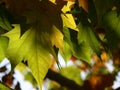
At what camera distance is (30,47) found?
4.91 feet

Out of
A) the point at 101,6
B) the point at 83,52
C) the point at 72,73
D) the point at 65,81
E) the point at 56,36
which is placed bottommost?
the point at 72,73

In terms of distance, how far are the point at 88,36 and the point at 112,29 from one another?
5.7 inches

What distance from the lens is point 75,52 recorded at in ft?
6.14

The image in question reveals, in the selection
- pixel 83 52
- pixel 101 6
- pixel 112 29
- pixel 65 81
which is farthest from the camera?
pixel 65 81

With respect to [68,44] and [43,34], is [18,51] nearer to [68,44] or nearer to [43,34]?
[43,34]

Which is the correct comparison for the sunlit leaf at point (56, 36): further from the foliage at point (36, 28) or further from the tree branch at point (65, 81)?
the tree branch at point (65, 81)

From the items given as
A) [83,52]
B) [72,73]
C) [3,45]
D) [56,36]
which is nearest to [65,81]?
[83,52]

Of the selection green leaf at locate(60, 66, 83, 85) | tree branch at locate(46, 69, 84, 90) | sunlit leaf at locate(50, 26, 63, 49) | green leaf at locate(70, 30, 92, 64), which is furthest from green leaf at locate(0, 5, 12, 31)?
green leaf at locate(60, 66, 83, 85)

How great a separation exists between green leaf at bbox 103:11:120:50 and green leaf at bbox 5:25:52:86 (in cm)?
45

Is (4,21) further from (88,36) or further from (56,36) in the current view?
(88,36)

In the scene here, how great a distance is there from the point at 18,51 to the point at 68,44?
1.40ft

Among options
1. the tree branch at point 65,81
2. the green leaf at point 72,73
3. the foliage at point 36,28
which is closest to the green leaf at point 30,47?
the foliage at point 36,28

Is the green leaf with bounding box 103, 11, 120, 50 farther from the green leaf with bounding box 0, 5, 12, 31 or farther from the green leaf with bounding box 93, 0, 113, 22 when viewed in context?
the green leaf with bounding box 0, 5, 12, 31

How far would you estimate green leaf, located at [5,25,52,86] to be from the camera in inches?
56.8
